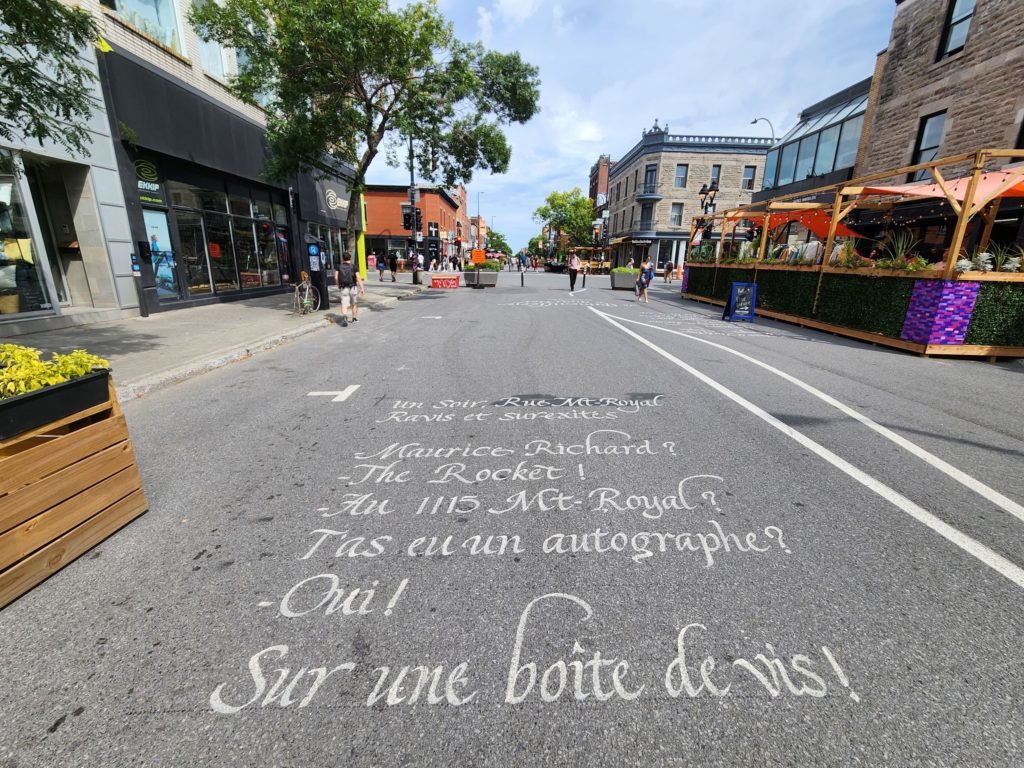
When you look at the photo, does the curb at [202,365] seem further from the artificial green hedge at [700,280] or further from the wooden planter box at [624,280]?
the wooden planter box at [624,280]

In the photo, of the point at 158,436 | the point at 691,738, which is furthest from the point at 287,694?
the point at 158,436

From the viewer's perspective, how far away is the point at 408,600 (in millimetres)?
2371

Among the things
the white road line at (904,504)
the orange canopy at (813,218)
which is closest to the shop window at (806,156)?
the orange canopy at (813,218)

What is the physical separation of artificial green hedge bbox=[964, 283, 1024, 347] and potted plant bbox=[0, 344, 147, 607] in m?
12.6

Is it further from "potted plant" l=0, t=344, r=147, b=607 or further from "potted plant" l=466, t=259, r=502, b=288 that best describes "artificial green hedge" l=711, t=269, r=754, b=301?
"potted plant" l=0, t=344, r=147, b=607

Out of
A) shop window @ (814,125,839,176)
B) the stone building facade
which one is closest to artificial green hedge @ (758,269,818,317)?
the stone building facade

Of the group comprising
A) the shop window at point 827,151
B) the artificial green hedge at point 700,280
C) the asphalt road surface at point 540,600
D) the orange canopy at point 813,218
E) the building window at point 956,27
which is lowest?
the asphalt road surface at point 540,600

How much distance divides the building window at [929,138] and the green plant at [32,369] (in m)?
20.2

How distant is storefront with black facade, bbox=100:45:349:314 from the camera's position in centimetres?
1127

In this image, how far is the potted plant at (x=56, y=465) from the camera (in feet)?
7.66

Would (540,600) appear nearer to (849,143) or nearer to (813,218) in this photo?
(813,218)

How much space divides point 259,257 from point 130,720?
725 inches

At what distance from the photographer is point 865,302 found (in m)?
10.3

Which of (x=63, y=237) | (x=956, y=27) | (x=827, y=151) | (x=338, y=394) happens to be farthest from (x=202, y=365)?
(x=827, y=151)
